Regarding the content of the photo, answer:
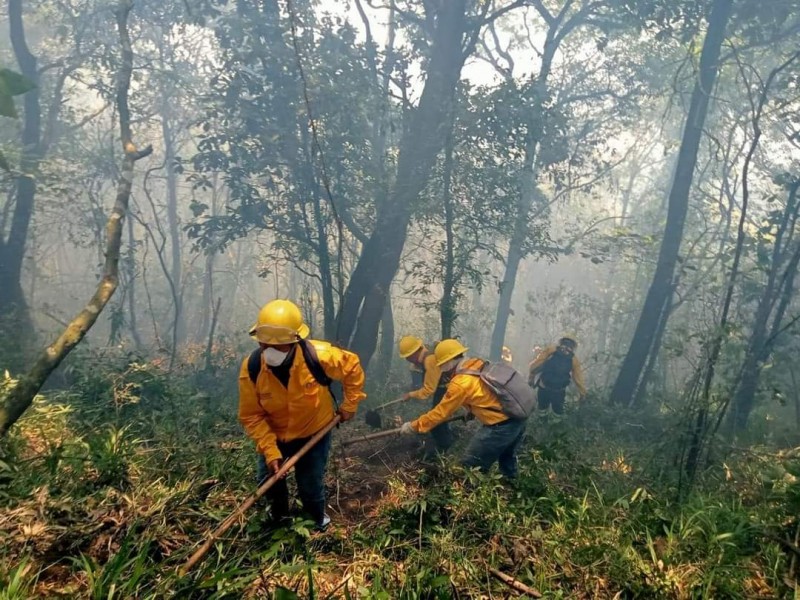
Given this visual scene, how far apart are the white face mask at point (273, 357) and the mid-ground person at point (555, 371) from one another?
19.4ft

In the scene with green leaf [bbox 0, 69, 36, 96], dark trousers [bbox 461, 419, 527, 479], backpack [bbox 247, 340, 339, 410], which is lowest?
dark trousers [bbox 461, 419, 527, 479]

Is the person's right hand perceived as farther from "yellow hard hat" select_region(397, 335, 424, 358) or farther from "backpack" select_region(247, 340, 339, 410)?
"yellow hard hat" select_region(397, 335, 424, 358)

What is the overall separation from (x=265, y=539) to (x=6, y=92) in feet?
11.5

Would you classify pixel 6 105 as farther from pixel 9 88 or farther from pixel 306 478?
pixel 306 478

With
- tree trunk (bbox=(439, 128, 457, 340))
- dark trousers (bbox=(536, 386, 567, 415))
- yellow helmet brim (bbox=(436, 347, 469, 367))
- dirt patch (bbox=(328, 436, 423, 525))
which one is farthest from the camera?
dark trousers (bbox=(536, 386, 567, 415))

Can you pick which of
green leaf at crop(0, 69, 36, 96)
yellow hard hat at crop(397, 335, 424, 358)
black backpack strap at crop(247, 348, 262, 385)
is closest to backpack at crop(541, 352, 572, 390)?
yellow hard hat at crop(397, 335, 424, 358)

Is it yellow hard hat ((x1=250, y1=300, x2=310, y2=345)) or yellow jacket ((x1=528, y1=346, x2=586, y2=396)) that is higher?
yellow hard hat ((x1=250, y1=300, x2=310, y2=345))

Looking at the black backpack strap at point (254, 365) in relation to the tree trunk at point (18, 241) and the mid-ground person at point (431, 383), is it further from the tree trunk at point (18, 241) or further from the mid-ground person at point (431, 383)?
the tree trunk at point (18, 241)

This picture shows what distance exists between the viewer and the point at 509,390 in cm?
455

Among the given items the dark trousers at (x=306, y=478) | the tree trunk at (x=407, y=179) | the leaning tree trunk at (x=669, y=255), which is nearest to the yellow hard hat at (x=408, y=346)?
the dark trousers at (x=306, y=478)

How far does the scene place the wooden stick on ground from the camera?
115 inches

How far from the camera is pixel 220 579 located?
8.87 feet

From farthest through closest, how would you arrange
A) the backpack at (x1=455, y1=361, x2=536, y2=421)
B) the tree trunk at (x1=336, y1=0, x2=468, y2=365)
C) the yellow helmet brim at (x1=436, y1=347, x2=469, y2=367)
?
1. the tree trunk at (x1=336, y1=0, x2=468, y2=365)
2. the yellow helmet brim at (x1=436, y1=347, x2=469, y2=367)
3. the backpack at (x1=455, y1=361, x2=536, y2=421)

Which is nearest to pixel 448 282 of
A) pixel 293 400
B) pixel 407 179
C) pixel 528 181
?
pixel 407 179
